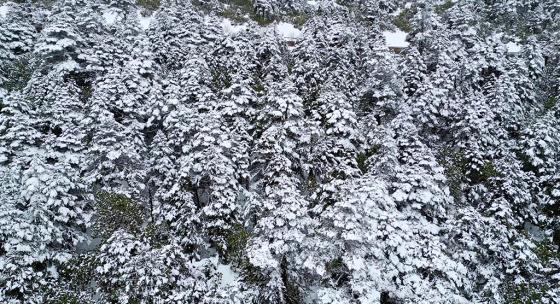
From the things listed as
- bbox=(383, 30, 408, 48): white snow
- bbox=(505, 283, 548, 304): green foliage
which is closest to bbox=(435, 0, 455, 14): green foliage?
bbox=(383, 30, 408, 48): white snow

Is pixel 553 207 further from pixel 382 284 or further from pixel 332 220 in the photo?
pixel 332 220

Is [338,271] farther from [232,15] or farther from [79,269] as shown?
[232,15]

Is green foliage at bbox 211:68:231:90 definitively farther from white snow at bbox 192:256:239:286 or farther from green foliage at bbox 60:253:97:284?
green foliage at bbox 60:253:97:284

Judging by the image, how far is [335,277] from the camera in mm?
22062

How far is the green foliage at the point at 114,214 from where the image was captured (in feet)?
78.6

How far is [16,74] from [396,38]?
5306 centimetres

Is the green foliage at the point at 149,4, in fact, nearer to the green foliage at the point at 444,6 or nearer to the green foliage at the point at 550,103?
the green foliage at the point at 444,6

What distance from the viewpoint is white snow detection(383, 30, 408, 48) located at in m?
62.9

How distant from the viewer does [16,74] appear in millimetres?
36312

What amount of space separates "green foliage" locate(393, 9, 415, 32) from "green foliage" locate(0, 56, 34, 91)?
55.3 meters

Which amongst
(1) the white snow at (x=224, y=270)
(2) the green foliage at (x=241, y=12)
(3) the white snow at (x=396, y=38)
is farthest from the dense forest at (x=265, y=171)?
(2) the green foliage at (x=241, y=12)

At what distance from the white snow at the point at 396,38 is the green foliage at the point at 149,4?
1417 inches

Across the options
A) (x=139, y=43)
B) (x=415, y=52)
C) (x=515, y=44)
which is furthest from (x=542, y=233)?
(x=515, y=44)

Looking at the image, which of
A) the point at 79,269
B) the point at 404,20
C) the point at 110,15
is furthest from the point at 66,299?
the point at 404,20
